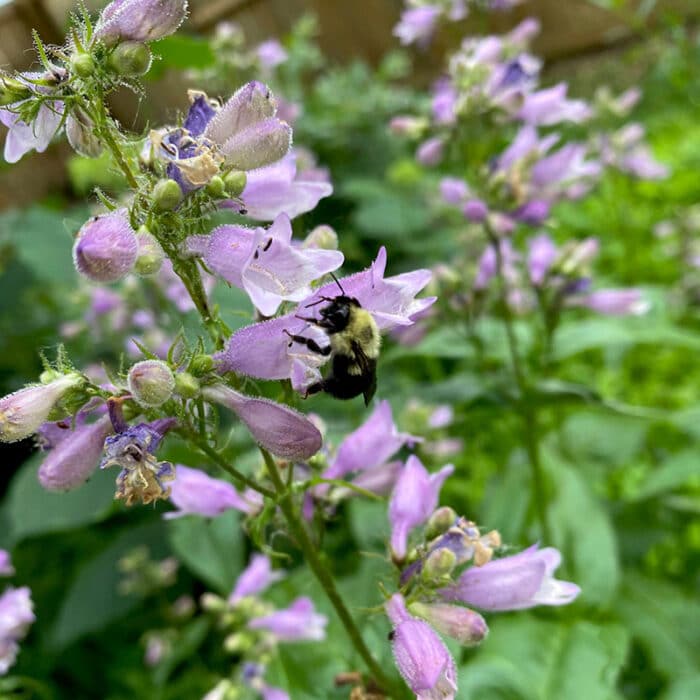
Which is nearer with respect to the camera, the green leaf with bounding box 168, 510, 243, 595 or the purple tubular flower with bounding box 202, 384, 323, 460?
the purple tubular flower with bounding box 202, 384, 323, 460

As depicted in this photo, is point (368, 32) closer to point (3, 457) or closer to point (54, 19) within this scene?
point (54, 19)

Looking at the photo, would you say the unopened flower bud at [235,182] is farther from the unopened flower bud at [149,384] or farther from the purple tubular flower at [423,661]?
the purple tubular flower at [423,661]

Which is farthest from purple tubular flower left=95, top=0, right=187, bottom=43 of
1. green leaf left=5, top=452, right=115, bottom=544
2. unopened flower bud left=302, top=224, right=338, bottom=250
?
green leaf left=5, top=452, right=115, bottom=544

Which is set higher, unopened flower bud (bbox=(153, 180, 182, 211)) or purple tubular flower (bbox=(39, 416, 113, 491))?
unopened flower bud (bbox=(153, 180, 182, 211))

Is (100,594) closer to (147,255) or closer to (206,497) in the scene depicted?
(206,497)

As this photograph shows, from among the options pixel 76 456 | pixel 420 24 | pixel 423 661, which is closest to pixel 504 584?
pixel 423 661

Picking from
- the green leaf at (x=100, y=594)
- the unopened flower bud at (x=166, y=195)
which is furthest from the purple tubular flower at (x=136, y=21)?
the green leaf at (x=100, y=594)

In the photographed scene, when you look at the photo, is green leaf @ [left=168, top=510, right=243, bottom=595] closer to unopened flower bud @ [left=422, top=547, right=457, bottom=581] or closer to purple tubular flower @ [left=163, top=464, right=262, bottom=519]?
purple tubular flower @ [left=163, top=464, right=262, bottom=519]
